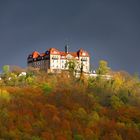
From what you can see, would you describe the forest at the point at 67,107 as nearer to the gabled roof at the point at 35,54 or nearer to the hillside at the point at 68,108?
the hillside at the point at 68,108

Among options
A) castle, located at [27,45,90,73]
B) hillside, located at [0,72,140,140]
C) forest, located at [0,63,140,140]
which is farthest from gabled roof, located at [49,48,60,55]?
hillside, located at [0,72,140,140]

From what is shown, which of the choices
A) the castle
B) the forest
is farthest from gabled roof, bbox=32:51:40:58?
the forest

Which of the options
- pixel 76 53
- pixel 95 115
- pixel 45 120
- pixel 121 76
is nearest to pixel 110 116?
pixel 95 115

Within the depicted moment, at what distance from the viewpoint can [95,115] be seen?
225 ft

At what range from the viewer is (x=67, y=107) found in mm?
70750

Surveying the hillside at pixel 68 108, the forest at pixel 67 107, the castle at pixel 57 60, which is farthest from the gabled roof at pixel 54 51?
the hillside at pixel 68 108

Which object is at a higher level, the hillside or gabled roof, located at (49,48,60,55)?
gabled roof, located at (49,48,60,55)

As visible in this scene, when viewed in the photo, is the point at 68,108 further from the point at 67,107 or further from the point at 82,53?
the point at 82,53

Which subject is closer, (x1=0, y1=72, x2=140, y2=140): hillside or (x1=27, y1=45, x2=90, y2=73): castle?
(x1=0, y1=72, x2=140, y2=140): hillside

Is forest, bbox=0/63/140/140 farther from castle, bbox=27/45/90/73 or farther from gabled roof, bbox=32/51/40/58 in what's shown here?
gabled roof, bbox=32/51/40/58

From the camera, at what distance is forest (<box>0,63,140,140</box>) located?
64.0 metres

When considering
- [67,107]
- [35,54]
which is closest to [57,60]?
[35,54]

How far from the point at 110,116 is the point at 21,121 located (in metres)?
9.95

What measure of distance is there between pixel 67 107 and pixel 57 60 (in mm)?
19807
